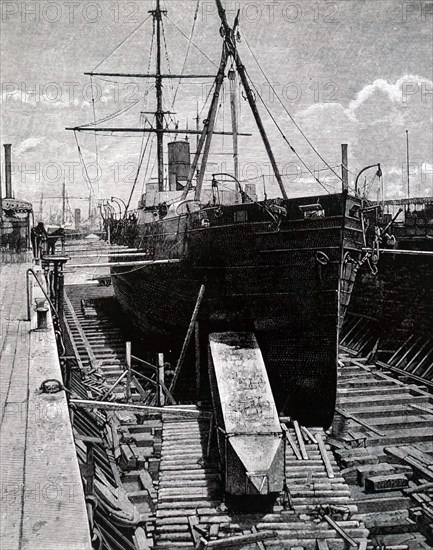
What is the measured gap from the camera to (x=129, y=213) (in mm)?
21422

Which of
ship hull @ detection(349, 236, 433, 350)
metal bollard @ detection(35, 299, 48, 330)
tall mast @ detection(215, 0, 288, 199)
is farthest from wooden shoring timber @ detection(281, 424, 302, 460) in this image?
ship hull @ detection(349, 236, 433, 350)

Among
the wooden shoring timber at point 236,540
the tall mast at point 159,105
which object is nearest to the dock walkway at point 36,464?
the wooden shoring timber at point 236,540

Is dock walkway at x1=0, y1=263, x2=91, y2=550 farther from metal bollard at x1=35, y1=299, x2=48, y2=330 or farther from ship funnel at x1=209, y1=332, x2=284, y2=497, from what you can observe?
ship funnel at x1=209, y1=332, x2=284, y2=497

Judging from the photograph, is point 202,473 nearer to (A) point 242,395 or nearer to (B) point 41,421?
(A) point 242,395

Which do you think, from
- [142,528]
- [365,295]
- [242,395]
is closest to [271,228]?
[242,395]

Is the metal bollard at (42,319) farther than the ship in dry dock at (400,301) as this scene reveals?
No

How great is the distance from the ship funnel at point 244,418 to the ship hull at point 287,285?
0.57 meters

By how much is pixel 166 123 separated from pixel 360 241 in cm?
1457

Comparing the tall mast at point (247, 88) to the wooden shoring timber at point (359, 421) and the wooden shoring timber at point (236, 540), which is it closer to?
the wooden shoring timber at point (359, 421)

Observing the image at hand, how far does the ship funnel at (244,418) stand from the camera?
21.4ft

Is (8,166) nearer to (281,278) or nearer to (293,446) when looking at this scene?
(281,278)

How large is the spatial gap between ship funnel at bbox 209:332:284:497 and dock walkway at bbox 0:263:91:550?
2.88 m

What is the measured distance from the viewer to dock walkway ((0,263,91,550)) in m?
2.34

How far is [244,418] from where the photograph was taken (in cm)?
726
